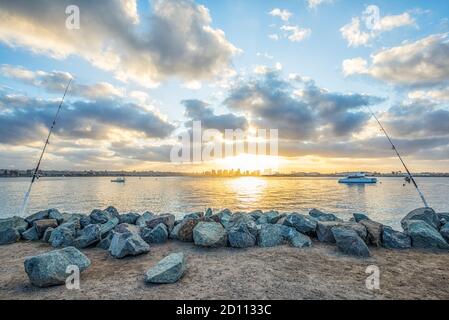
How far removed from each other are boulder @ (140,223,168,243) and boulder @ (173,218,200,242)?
1.50 feet

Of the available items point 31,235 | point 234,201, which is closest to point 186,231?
point 31,235

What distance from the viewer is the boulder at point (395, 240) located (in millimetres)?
7668

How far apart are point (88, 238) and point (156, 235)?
2203 mm

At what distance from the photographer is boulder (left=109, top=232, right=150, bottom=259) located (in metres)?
6.94

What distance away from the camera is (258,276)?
5.57 meters

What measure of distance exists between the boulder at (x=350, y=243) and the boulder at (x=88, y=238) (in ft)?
25.6

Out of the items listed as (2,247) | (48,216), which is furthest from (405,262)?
(48,216)

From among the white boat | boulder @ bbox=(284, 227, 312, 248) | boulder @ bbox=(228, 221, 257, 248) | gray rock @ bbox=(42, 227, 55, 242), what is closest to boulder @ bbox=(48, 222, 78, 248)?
gray rock @ bbox=(42, 227, 55, 242)

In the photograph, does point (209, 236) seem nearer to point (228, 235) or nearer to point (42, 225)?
point (228, 235)

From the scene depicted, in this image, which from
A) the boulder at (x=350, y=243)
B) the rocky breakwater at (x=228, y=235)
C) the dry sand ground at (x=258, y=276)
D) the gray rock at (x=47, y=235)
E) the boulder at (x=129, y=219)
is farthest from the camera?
the boulder at (x=129, y=219)

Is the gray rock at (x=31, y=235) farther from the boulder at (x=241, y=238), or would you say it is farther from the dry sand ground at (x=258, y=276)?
the boulder at (x=241, y=238)

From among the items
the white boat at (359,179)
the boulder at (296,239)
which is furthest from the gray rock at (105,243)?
the white boat at (359,179)

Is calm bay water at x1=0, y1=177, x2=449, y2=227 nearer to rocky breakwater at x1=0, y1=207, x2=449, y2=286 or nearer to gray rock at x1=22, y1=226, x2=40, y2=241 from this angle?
rocky breakwater at x1=0, y1=207, x2=449, y2=286
